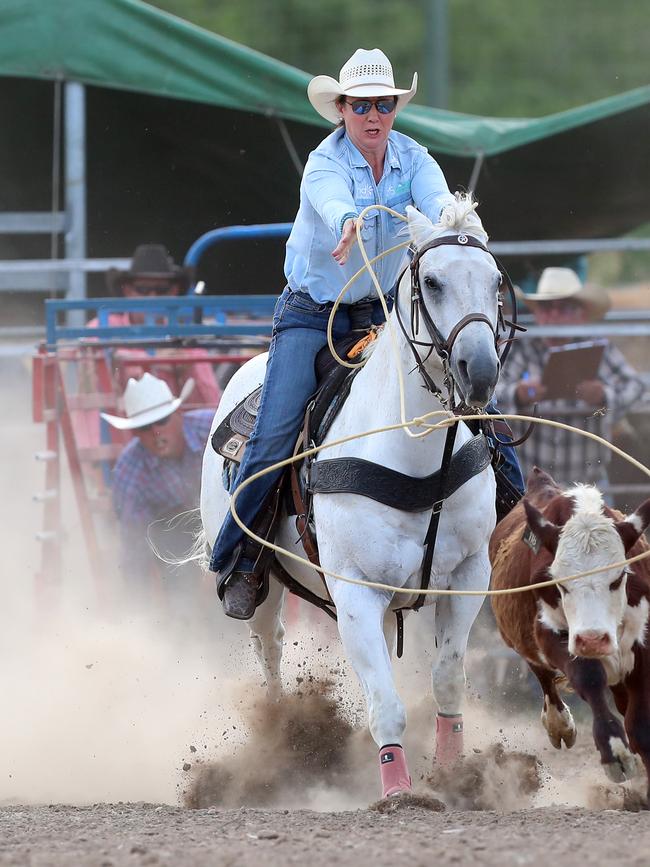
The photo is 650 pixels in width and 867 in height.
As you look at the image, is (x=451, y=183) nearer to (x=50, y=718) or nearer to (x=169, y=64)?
(x=169, y=64)

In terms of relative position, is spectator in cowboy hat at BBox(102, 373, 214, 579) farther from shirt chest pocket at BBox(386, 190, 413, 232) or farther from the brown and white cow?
the brown and white cow

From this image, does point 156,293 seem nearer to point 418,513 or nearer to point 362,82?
point 362,82

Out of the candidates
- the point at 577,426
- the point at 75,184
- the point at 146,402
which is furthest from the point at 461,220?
the point at 75,184

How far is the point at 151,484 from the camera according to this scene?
8.18 meters

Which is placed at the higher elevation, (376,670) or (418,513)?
(418,513)

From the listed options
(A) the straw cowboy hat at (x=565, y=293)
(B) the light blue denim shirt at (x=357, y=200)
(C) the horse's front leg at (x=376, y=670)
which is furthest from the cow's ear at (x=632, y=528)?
(A) the straw cowboy hat at (x=565, y=293)

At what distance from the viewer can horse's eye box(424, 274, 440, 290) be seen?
167 inches

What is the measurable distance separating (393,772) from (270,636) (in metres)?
1.76

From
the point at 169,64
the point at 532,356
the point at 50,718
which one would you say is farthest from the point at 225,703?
the point at 169,64

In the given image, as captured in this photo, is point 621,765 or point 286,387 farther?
point 286,387

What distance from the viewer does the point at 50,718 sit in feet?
22.9

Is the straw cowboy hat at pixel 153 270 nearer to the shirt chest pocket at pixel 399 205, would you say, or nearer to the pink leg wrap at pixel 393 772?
the shirt chest pocket at pixel 399 205

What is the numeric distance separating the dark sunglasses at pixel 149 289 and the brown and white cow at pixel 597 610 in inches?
185

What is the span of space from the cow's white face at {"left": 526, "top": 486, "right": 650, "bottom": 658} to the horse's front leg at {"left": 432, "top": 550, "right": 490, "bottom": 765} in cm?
24
